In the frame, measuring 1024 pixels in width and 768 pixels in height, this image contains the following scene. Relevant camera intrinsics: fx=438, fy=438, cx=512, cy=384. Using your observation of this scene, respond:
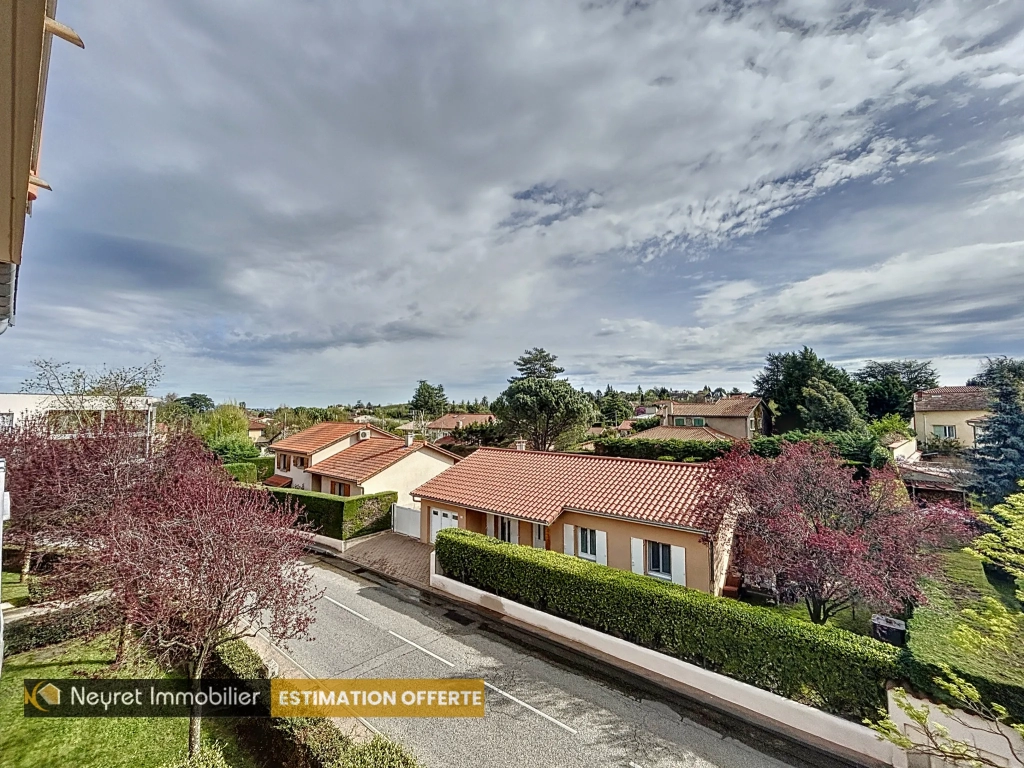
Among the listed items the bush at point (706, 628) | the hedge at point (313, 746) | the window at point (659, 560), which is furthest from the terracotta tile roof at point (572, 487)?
the hedge at point (313, 746)

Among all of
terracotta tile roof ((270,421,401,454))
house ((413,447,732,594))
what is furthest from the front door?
terracotta tile roof ((270,421,401,454))

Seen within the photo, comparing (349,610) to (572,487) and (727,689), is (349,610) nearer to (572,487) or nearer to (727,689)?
(572,487)

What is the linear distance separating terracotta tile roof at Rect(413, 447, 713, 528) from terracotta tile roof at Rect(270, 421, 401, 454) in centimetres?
1425

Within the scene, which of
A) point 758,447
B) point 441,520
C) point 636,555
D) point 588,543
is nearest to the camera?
point 636,555

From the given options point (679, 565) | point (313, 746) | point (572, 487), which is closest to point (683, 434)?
point (572, 487)

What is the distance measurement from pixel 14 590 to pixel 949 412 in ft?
207

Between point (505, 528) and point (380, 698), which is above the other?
point (505, 528)

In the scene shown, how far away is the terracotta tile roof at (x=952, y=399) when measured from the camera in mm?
38938

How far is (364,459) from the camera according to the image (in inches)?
1127

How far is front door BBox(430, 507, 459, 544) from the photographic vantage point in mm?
20594

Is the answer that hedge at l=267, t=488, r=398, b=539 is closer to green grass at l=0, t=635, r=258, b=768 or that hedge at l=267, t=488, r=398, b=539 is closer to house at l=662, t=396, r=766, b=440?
green grass at l=0, t=635, r=258, b=768

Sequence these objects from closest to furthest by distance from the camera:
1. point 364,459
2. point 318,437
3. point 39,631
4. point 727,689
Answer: point 727,689 → point 39,631 → point 364,459 → point 318,437

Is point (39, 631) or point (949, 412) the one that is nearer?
point (39, 631)

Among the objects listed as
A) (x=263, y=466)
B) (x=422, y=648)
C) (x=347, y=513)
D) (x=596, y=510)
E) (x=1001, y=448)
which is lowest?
(x=422, y=648)
